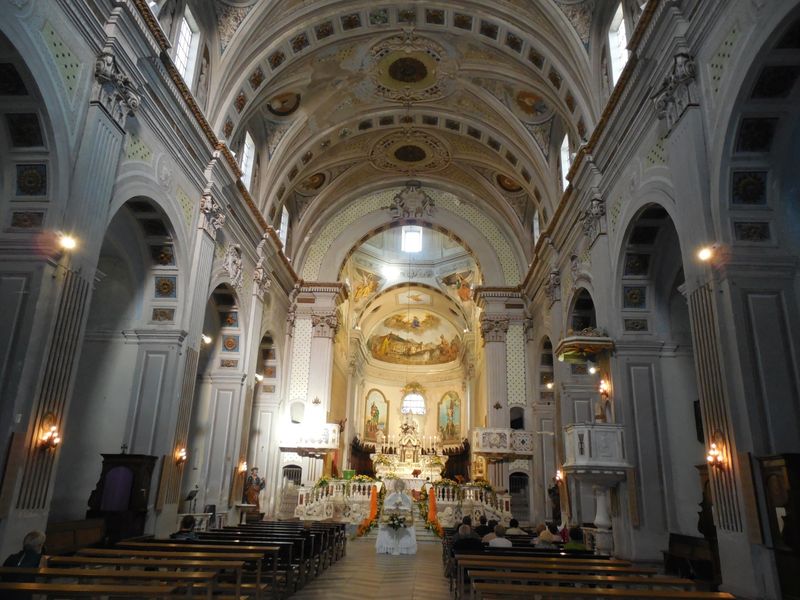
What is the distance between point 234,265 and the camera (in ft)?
57.6

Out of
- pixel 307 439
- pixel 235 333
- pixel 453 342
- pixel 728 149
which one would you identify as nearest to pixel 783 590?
pixel 728 149

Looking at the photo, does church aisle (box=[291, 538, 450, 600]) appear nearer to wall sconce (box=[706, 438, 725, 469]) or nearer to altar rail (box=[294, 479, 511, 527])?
wall sconce (box=[706, 438, 725, 469])

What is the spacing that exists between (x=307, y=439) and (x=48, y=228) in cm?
1419

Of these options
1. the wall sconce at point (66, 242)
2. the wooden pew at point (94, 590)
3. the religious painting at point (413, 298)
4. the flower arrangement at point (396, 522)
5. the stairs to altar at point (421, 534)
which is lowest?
the stairs to altar at point (421, 534)

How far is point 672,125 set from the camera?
10.3 meters

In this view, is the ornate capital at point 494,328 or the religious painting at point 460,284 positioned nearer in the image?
the ornate capital at point 494,328

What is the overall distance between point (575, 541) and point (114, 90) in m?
11.6

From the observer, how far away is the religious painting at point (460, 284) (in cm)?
3375

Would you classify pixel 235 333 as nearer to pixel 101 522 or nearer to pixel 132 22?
pixel 101 522

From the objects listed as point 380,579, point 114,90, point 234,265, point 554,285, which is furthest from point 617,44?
point 380,579

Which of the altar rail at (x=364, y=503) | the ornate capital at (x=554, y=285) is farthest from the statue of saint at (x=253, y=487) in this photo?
the ornate capital at (x=554, y=285)

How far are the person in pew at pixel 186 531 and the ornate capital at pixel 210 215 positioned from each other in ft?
22.0

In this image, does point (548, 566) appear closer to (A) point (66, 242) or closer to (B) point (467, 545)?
(B) point (467, 545)

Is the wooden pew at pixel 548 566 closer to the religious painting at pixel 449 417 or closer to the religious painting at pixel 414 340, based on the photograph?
the religious painting at pixel 449 417
